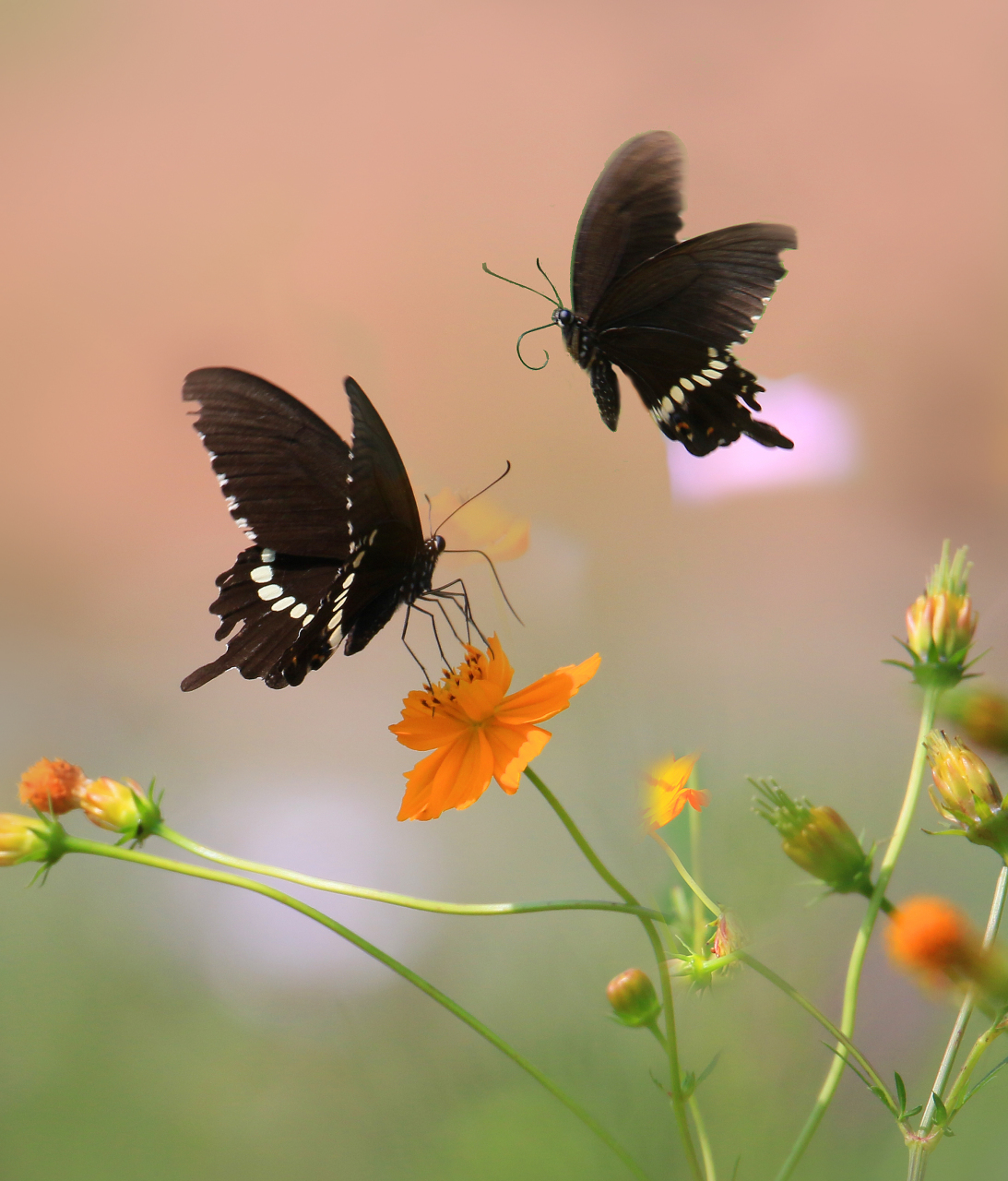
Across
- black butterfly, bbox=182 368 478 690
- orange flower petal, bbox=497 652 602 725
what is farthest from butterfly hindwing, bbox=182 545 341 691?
orange flower petal, bbox=497 652 602 725

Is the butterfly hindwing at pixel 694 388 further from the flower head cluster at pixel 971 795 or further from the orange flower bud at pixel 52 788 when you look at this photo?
the orange flower bud at pixel 52 788

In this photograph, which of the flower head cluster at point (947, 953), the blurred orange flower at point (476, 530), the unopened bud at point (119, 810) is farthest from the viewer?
the blurred orange flower at point (476, 530)

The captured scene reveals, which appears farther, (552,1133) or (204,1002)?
(204,1002)

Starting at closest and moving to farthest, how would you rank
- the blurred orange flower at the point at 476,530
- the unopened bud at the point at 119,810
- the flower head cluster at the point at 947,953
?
the flower head cluster at the point at 947,953, the unopened bud at the point at 119,810, the blurred orange flower at the point at 476,530

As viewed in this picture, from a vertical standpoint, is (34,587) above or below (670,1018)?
below

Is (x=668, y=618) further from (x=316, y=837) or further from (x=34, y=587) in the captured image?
(x=34, y=587)

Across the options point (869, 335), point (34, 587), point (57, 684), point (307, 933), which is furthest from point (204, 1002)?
point (869, 335)

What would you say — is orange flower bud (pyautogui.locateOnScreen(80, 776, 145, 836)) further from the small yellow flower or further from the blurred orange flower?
the blurred orange flower

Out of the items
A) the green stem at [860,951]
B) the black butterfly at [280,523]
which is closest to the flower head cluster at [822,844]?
the green stem at [860,951]
